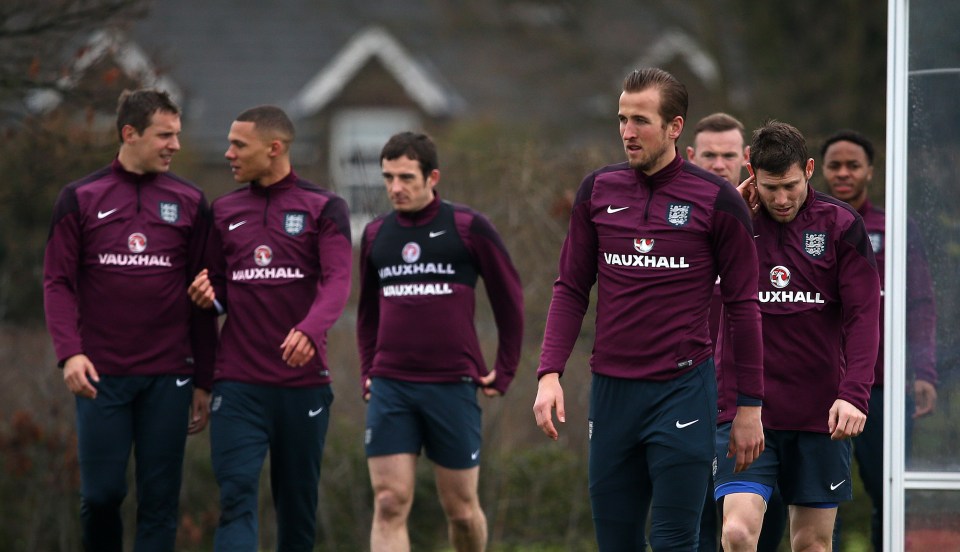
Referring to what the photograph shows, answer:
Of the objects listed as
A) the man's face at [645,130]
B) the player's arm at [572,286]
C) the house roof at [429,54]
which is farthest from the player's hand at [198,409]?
the house roof at [429,54]

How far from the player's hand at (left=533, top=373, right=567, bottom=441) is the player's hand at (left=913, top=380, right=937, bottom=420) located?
2118 millimetres

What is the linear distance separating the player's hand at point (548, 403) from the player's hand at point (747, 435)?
2.31ft

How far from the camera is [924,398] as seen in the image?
22.3 ft

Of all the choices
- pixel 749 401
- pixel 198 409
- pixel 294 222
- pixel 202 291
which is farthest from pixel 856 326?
pixel 198 409

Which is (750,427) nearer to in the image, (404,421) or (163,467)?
(404,421)

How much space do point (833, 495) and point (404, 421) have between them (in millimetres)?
2380

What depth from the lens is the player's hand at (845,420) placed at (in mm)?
5891

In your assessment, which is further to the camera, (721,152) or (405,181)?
(405,181)

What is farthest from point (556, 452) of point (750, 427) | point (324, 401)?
point (750, 427)

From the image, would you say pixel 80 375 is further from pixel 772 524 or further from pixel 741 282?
pixel 772 524

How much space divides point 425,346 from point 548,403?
221cm

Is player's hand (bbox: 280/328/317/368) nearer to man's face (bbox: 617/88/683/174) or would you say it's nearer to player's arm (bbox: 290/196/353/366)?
player's arm (bbox: 290/196/353/366)

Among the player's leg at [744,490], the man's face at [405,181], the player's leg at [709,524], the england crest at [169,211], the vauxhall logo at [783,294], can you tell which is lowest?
the player's leg at [709,524]

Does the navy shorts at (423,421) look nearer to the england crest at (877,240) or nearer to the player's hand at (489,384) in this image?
the player's hand at (489,384)
